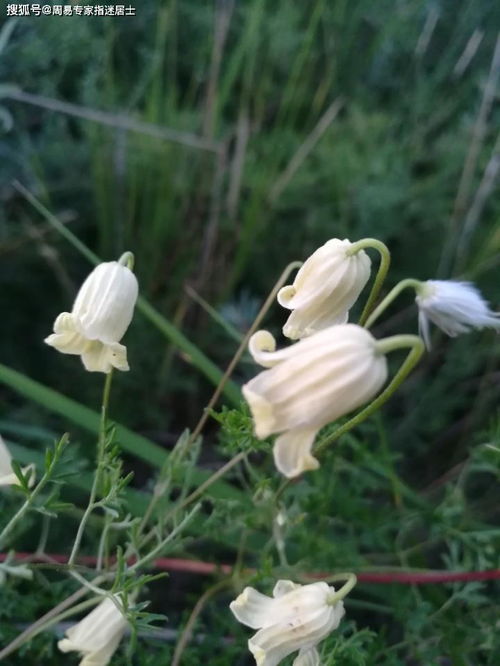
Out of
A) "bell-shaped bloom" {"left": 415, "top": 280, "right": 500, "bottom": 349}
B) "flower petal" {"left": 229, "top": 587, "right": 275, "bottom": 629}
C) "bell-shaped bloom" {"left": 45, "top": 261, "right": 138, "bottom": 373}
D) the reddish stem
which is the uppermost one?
"bell-shaped bloom" {"left": 415, "top": 280, "right": 500, "bottom": 349}

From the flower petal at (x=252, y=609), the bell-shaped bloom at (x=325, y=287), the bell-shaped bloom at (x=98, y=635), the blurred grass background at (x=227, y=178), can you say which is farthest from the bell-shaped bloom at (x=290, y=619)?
the blurred grass background at (x=227, y=178)

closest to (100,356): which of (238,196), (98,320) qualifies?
(98,320)

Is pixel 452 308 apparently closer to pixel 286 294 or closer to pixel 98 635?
pixel 286 294

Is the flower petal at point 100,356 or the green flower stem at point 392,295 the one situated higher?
the green flower stem at point 392,295

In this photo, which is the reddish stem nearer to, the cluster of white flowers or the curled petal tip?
the cluster of white flowers

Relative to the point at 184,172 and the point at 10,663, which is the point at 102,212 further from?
the point at 10,663

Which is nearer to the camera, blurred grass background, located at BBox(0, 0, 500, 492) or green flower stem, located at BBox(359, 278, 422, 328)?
green flower stem, located at BBox(359, 278, 422, 328)

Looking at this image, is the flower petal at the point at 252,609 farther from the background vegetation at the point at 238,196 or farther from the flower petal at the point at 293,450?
the background vegetation at the point at 238,196

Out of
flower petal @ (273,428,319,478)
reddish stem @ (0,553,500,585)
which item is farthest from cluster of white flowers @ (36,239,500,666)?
reddish stem @ (0,553,500,585)
